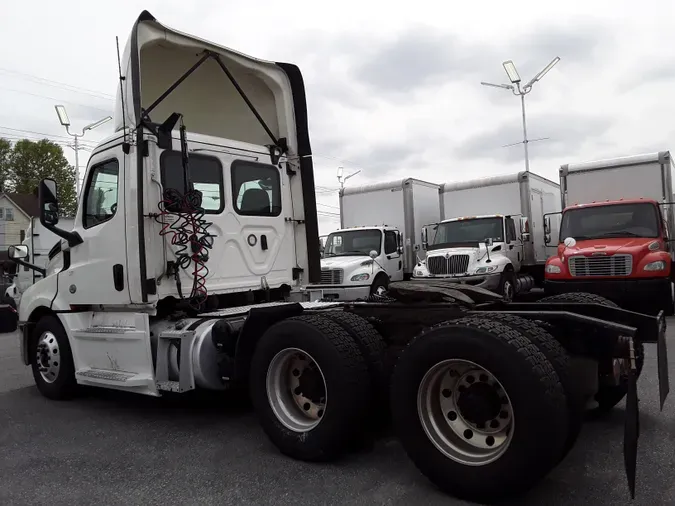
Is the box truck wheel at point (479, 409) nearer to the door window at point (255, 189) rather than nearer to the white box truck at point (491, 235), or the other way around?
→ the door window at point (255, 189)

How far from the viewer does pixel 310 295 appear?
268 inches

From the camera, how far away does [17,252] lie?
22.5ft

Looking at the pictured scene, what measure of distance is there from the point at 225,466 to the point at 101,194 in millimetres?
3095

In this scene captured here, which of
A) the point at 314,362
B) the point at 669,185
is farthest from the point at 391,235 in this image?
the point at 314,362

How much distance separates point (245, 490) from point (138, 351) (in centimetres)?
211

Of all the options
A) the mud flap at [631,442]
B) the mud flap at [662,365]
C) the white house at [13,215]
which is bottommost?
the mud flap at [631,442]

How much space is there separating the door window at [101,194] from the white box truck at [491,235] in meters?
9.48

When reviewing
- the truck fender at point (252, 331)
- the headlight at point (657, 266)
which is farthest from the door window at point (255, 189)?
the headlight at point (657, 266)

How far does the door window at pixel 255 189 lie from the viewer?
6.16 metres

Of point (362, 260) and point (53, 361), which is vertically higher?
point (362, 260)

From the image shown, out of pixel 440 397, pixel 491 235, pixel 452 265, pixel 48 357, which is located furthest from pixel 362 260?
pixel 440 397

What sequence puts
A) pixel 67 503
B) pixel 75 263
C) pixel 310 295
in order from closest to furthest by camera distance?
1. pixel 67 503
2. pixel 75 263
3. pixel 310 295

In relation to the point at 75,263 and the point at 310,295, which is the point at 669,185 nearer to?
the point at 310,295

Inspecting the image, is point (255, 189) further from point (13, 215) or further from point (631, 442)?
point (13, 215)
